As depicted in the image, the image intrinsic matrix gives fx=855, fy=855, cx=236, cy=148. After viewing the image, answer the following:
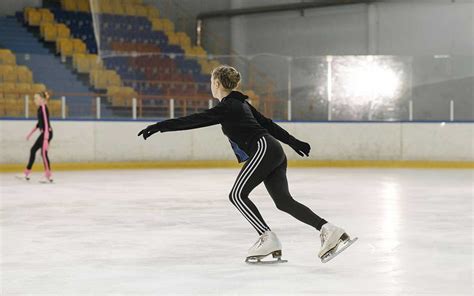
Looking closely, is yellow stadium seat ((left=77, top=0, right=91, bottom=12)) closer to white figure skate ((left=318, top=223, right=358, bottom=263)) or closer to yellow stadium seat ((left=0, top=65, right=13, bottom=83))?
yellow stadium seat ((left=0, top=65, right=13, bottom=83))

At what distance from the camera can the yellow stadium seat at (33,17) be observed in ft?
70.3

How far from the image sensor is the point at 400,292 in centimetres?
421

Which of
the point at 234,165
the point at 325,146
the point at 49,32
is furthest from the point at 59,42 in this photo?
the point at 325,146

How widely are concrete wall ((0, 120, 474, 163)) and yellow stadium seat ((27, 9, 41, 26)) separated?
23.8 feet

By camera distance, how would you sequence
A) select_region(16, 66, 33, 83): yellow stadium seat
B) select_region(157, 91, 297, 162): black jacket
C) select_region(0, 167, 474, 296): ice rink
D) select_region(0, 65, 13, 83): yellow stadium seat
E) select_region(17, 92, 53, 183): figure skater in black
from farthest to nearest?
select_region(16, 66, 33, 83): yellow stadium seat, select_region(0, 65, 13, 83): yellow stadium seat, select_region(17, 92, 53, 183): figure skater in black, select_region(157, 91, 297, 162): black jacket, select_region(0, 167, 474, 296): ice rink

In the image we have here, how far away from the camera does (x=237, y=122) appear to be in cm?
489

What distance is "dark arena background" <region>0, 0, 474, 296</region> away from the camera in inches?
197

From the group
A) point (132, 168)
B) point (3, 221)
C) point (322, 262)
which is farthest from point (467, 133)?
point (322, 262)

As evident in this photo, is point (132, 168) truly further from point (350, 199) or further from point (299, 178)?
point (350, 199)

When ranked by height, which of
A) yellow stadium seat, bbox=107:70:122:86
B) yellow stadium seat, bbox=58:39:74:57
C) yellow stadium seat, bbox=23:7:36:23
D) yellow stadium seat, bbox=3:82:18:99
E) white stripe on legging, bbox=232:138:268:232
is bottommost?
white stripe on legging, bbox=232:138:268:232

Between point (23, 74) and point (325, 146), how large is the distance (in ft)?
A: 18.9

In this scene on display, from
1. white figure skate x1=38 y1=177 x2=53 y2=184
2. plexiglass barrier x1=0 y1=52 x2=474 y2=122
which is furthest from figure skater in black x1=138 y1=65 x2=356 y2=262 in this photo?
plexiglass barrier x1=0 y1=52 x2=474 y2=122

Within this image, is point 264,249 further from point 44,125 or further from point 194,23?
point 194,23

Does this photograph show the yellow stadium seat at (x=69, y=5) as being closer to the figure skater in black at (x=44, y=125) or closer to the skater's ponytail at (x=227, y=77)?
the figure skater in black at (x=44, y=125)
